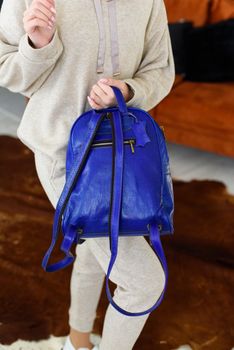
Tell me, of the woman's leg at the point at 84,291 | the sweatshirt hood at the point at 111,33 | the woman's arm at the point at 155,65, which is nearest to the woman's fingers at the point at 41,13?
the sweatshirt hood at the point at 111,33

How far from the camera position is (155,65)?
3.26 ft

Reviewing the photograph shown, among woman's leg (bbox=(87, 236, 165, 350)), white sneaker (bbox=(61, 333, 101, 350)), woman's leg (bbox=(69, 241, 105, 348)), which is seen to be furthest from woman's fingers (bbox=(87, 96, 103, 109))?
white sneaker (bbox=(61, 333, 101, 350))

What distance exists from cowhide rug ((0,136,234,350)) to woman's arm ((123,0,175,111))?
0.77 m

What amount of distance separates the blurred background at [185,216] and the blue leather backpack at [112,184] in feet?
2.12

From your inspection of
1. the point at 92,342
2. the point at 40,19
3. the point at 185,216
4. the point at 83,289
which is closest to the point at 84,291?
the point at 83,289

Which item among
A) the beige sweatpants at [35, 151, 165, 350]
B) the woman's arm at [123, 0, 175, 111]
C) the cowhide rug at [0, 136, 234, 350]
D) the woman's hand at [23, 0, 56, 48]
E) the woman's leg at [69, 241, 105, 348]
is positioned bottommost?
the cowhide rug at [0, 136, 234, 350]

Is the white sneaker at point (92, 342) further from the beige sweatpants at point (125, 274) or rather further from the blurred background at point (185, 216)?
the beige sweatpants at point (125, 274)

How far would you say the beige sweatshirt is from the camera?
33.0 inches

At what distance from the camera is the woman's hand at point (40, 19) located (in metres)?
0.75

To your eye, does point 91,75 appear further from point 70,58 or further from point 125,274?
point 125,274

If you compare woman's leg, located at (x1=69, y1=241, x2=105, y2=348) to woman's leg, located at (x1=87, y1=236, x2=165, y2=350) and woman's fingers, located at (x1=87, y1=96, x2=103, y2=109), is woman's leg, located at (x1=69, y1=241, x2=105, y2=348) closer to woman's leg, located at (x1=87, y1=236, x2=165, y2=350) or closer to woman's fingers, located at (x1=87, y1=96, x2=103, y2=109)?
woman's leg, located at (x1=87, y1=236, x2=165, y2=350)

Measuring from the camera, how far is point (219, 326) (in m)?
1.39

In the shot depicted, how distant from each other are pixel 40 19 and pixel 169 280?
1.08m

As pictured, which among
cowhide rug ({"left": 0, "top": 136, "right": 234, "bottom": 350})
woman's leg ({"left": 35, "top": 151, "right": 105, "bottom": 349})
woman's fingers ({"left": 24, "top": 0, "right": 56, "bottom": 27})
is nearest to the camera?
woman's fingers ({"left": 24, "top": 0, "right": 56, "bottom": 27})
